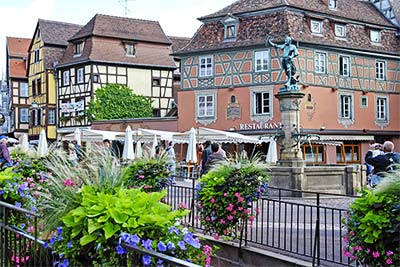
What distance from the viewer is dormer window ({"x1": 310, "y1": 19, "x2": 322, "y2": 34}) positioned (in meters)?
37.8

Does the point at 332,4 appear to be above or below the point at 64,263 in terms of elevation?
above

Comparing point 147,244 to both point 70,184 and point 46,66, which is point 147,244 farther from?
point 46,66

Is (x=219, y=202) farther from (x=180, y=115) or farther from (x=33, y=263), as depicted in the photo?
(x=180, y=115)

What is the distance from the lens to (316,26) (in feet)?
125

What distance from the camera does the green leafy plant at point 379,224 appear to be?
582 cm

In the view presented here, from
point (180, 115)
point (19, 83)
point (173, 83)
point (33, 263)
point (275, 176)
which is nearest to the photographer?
point (33, 263)

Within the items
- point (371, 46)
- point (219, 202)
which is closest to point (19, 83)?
point (371, 46)

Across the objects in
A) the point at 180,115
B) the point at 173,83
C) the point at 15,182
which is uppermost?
the point at 173,83

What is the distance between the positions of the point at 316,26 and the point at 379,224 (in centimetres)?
3353

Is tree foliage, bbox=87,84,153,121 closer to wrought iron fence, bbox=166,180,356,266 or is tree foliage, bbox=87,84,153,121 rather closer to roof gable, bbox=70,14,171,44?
roof gable, bbox=70,14,171,44

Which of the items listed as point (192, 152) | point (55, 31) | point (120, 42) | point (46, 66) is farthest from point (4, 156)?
point (55, 31)

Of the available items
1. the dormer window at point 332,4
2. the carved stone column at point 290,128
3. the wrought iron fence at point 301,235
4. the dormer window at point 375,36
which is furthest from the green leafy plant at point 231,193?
the dormer window at point 375,36

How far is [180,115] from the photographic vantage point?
40.1 m

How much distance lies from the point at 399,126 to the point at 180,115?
14901 mm
